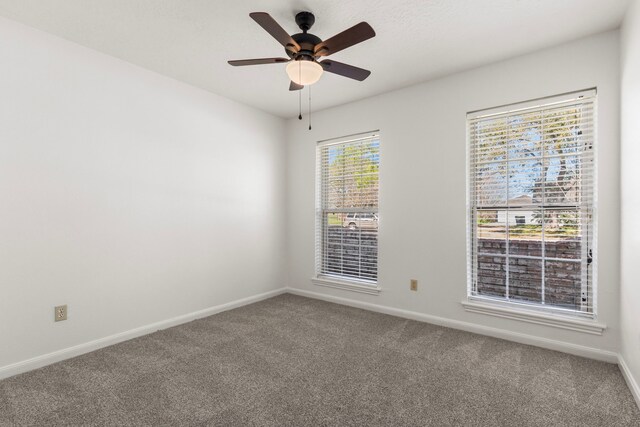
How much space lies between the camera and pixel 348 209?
13.3 ft

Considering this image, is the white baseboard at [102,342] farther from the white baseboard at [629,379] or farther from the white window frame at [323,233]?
the white baseboard at [629,379]

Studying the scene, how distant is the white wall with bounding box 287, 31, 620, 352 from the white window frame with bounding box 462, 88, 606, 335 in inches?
1.9

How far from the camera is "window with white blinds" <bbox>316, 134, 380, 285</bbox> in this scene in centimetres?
384

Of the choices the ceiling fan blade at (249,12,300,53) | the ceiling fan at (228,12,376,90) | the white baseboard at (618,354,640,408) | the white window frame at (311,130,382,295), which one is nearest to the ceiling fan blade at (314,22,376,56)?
the ceiling fan at (228,12,376,90)

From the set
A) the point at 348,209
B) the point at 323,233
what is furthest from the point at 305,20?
the point at 323,233

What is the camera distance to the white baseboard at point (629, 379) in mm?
1898

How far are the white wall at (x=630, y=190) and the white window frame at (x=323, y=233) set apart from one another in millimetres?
2049

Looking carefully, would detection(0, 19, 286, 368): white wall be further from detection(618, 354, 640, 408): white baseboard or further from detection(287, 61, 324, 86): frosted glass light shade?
detection(618, 354, 640, 408): white baseboard

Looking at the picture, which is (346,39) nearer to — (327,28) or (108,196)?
(327,28)

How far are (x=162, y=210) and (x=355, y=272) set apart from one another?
7.58 feet

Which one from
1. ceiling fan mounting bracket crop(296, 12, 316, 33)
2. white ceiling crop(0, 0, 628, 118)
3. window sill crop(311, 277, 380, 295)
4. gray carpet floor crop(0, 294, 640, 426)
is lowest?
gray carpet floor crop(0, 294, 640, 426)

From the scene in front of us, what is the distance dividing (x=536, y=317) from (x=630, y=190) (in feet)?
3.98

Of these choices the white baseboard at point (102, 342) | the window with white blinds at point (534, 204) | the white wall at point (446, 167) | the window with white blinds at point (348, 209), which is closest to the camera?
the white baseboard at point (102, 342)

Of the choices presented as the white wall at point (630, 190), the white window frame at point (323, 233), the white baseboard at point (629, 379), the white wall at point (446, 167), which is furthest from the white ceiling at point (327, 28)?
the white baseboard at point (629, 379)
